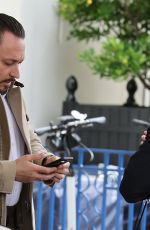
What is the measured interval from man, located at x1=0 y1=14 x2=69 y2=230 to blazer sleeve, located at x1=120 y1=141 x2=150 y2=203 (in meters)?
0.32

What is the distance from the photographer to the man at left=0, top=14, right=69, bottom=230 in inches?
84.7

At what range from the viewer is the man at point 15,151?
2.15 meters

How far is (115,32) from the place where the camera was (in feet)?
25.9

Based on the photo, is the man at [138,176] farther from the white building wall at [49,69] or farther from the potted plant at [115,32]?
the potted plant at [115,32]

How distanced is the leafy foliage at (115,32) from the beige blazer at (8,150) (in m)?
4.66

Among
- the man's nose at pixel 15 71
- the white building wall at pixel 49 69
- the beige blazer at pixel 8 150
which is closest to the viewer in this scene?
the beige blazer at pixel 8 150

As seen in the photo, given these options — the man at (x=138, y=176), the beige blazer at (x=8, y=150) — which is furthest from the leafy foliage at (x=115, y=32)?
the man at (x=138, y=176)

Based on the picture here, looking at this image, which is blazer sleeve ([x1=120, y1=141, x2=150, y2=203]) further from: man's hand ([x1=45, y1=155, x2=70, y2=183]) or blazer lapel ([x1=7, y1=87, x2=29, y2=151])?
blazer lapel ([x1=7, y1=87, x2=29, y2=151])

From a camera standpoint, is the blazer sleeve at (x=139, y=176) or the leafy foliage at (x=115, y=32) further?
the leafy foliage at (x=115, y=32)

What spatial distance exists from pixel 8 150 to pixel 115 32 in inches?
230

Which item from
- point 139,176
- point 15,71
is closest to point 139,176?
point 139,176

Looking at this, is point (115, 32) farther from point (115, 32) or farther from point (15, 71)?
point (15, 71)

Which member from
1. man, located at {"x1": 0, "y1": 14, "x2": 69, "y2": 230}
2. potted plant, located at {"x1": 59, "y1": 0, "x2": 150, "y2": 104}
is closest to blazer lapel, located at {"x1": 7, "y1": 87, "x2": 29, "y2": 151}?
man, located at {"x1": 0, "y1": 14, "x2": 69, "y2": 230}

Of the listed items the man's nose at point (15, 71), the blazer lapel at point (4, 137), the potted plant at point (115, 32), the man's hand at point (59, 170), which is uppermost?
the potted plant at point (115, 32)
